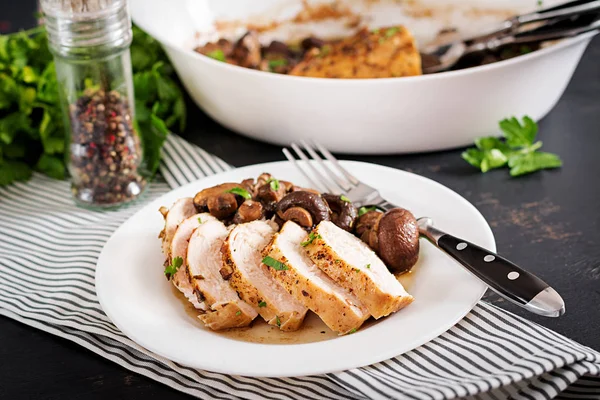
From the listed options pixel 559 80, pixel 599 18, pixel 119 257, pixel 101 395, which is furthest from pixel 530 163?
pixel 101 395

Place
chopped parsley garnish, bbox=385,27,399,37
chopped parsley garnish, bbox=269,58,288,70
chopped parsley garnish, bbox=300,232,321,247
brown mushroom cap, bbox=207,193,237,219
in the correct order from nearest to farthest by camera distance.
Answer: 1. chopped parsley garnish, bbox=300,232,321,247
2. brown mushroom cap, bbox=207,193,237,219
3. chopped parsley garnish, bbox=385,27,399,37
4. chopped parsley garnish, bbox=269,58,288,70

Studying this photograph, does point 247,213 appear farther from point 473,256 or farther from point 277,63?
point 277,63

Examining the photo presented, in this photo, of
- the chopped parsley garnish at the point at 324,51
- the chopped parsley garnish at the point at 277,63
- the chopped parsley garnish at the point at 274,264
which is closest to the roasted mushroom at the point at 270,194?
the chopped parsley garnish at the point at 274,264

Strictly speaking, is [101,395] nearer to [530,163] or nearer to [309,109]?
[309,109]

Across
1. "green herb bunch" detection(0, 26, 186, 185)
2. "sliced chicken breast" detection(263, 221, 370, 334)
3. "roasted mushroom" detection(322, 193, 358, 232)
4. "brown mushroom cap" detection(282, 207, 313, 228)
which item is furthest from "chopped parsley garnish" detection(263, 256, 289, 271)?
"green herb bunch" detection(0, 26, 186, 185)

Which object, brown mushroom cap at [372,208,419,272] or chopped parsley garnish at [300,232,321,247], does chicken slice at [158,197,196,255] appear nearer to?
chopped parsley garnish at [300,232,321,247]

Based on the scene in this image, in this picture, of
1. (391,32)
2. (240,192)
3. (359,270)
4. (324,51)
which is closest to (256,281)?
(359,270)
